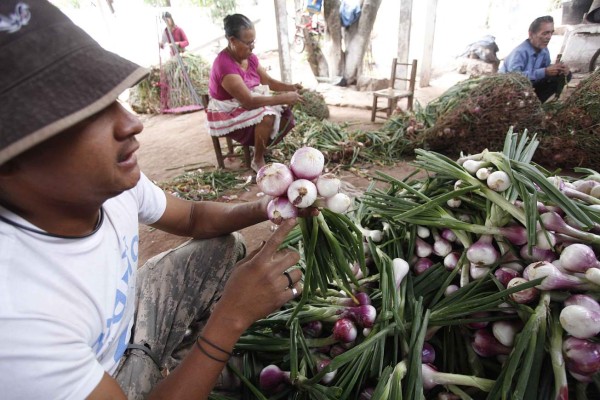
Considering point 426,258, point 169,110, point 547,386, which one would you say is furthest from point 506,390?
point 169,110

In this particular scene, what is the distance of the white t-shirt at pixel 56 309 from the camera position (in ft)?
1.90

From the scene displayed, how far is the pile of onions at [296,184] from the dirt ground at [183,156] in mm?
1514

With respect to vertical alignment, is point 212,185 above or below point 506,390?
below

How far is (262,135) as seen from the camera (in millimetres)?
3441

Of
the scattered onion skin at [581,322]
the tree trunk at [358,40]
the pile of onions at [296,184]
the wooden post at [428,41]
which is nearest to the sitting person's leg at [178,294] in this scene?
the pile of onions at [296,184]

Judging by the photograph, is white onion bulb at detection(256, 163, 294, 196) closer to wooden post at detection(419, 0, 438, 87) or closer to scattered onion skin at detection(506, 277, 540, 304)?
scattered onion skin at detection(506, 277, 540, 304)

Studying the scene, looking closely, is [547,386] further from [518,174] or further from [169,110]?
[169,110]

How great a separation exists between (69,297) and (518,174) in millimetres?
1300

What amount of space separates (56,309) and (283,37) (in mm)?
6210

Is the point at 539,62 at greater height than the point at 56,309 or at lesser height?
lesser

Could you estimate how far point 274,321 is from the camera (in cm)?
121

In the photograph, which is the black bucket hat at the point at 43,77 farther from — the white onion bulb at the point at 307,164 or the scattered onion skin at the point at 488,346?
the scattered onion skin at the point at 488,346

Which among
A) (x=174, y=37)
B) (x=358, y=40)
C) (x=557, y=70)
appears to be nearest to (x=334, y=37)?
(x=358, y=40)

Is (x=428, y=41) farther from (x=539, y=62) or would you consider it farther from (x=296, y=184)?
(x=296, y=184)
